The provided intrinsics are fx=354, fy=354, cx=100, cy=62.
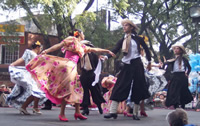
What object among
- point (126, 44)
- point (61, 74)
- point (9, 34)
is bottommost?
point (61, 74)

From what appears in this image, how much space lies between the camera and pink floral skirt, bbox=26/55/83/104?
6000mm

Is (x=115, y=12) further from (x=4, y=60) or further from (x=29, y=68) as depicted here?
(x=29, y=68)

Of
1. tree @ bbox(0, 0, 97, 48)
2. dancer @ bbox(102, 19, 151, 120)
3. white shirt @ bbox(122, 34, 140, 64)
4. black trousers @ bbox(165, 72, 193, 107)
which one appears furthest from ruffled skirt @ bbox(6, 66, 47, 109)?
tree @ bbox(0, 0, 97, 48)

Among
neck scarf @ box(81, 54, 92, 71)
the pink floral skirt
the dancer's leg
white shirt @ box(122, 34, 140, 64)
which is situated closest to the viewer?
the pink floral skirt

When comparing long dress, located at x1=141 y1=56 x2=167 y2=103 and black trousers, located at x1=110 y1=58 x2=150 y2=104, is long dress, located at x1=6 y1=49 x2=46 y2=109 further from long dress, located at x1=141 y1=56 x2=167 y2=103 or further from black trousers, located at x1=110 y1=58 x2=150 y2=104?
long dress, located at x1=141 y1=56 x2=167 y2=103

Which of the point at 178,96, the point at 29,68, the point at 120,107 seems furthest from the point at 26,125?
the point at 178,96

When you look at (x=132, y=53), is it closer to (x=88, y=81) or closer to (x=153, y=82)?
(x=88, y=81)

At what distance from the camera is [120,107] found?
8.62 m

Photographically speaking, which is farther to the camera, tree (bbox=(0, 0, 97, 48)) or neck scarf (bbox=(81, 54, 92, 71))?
tree (bbox=(0, 0, 97, 48))

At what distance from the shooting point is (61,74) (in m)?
6.01

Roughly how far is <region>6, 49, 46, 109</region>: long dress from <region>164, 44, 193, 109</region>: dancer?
3073mm

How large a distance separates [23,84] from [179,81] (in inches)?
144

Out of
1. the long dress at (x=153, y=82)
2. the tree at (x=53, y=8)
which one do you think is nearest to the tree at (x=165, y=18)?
the tree at (x=53, y=8)

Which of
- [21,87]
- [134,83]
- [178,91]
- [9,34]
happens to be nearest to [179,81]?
[178,91]
